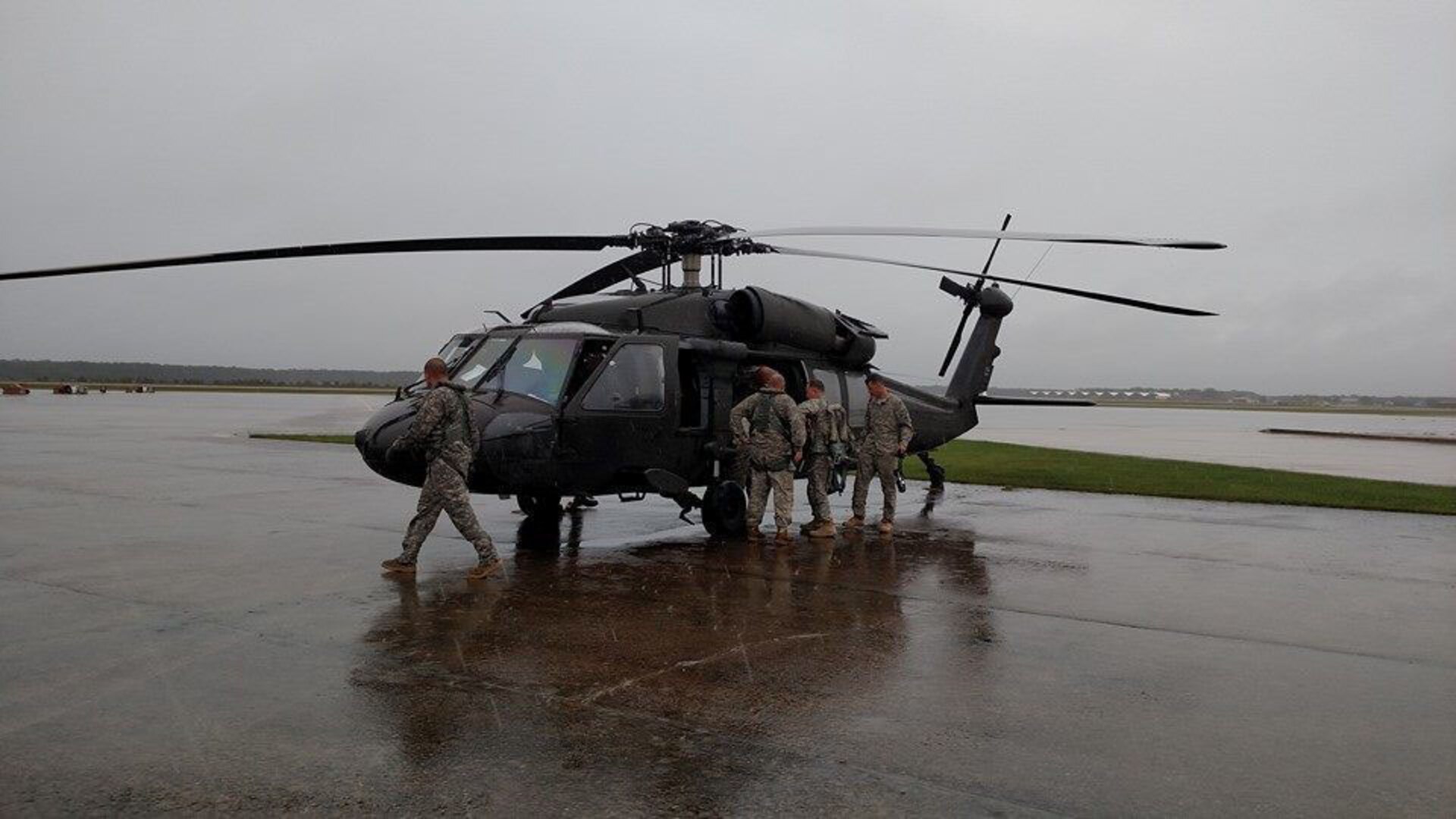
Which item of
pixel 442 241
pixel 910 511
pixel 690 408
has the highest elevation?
pixel 442 241

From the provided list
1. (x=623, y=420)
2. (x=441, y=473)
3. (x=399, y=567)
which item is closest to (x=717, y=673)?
(x=441, y=473)

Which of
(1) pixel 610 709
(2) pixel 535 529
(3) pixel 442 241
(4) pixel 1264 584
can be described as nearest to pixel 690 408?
(2) pixel 535 529

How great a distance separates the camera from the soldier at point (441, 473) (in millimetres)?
8039

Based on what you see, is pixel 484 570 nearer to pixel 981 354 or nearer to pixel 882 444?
pixel 882 444

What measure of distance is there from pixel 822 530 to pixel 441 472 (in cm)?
414

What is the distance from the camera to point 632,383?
997 centimetres

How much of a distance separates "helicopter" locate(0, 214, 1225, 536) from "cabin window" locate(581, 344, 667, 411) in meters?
0.01

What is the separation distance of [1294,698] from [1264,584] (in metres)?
3.38

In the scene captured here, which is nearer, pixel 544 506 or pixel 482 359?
pixel 482 359

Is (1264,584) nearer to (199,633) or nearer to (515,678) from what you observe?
→ (515,678)

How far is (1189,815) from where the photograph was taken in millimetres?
3705

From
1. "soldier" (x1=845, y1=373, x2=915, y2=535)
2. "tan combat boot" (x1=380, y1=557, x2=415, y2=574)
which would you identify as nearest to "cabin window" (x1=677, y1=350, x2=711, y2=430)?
"soldier" (x1=845, y1=373, x2=915, y2=535)

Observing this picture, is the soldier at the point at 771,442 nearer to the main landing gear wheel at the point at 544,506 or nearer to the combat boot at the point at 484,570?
the main landing gear wheel at the point at 544,506

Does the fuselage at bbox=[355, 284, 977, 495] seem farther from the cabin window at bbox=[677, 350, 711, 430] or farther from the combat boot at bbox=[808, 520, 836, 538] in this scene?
the combat boot at bbox=[808, 520, 836, 538]
